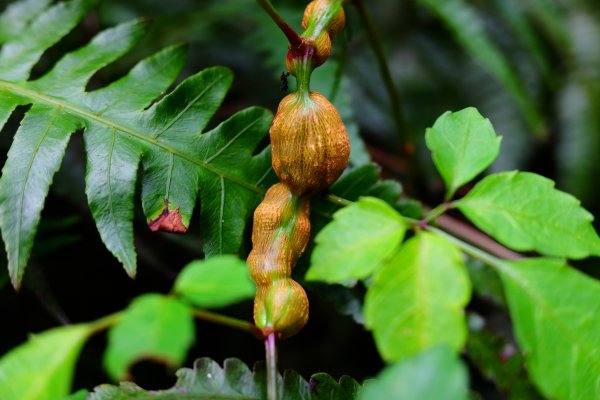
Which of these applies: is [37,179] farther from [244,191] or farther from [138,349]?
[138,349]

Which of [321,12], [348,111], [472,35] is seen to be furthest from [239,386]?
[472,35]

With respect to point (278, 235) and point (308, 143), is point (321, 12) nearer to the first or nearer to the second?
point (308, 143)

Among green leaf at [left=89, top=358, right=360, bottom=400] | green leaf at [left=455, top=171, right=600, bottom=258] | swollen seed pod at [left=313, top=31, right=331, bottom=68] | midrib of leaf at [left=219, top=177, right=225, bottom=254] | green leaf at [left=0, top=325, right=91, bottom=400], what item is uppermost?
swollen seed pod at [left=313, top=31, right=331, bottom=68]

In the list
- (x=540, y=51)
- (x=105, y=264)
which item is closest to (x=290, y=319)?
(x=105, y=264)

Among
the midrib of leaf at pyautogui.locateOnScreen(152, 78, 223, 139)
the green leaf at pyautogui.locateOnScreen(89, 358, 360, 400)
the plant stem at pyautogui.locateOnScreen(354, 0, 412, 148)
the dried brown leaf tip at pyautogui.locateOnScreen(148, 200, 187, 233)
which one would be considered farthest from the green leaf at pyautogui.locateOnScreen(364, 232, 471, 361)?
the plant stem at pyautogui.locateOnScreen(354, 0, 412, 148)

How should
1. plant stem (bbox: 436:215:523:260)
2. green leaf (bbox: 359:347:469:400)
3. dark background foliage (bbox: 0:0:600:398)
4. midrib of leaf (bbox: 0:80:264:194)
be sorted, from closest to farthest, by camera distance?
green leaf (bbox: 359:347:469:400)
midrib of leaf (bbox: 0:80:264:194)
dark background foliage (bbox: 0:0:600:398)
plant stem (bbox: 436:215:523:260)

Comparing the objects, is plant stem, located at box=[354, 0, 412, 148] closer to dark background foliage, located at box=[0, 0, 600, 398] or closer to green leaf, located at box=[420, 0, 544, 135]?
dark background foliage, located at box=[0, 0, 600, 398]
